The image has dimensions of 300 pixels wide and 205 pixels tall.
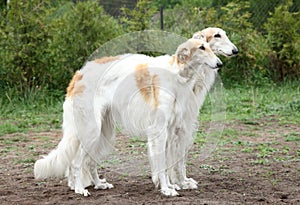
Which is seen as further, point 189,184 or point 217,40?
point 217,40

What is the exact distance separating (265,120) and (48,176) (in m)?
4.77

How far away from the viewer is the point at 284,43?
1291 cm

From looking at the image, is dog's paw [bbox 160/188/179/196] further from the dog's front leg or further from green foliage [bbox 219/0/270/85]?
green foliage [bbox 219/0/270/85]

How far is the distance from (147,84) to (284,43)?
8103 millimetres

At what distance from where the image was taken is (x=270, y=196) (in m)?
5.23

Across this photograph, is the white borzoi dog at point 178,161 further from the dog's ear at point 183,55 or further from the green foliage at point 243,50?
the green foliage at point 243,50

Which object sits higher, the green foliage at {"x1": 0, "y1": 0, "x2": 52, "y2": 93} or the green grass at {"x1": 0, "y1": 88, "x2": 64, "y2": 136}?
the green foliage at {"x1": 0, "y1": 0, "x2": 52, "y2": 93}

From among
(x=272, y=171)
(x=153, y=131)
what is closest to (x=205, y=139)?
(x=272, y=171)

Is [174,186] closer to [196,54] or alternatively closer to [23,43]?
[196,54]

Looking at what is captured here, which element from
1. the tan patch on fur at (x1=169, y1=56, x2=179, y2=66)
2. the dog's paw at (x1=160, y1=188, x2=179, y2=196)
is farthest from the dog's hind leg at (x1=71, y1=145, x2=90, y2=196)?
the tan patch on fur at (x1=169, y1=56, x2=179, y2=66)

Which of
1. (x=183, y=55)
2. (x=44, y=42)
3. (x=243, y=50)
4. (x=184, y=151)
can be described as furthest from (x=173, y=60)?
(x=243, y=50)

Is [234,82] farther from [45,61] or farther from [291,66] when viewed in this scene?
[45,61]

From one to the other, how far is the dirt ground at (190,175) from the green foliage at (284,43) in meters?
4.60

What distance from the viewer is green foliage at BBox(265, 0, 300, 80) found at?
12.7 meters
